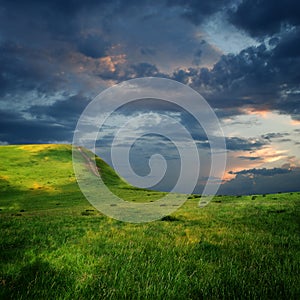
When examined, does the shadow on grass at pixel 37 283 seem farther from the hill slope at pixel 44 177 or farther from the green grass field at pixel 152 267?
the hill slope at pixel 44 177

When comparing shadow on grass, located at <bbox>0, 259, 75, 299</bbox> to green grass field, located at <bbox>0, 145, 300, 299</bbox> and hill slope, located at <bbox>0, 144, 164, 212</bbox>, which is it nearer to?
green grass field, located at <bbox>0, 145, 300, 299</bbox>

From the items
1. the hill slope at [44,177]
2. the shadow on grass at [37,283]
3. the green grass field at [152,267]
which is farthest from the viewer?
the hill slope at [44,177]

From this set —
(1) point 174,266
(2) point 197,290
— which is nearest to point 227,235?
(1) point 174,266

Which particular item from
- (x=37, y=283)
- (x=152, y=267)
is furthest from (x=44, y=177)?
(x=37, y=283)

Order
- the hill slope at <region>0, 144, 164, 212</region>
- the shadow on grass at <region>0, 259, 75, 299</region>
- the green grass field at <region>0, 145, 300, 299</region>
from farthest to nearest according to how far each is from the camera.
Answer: the hill slope at <region>0, 144, 164, 212</region> < the green grass field at <region>0, 145, 300, 299</region> < the shadow on grass at <region>0, 259, 75, 299</region>

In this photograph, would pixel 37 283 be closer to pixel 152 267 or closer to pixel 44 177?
pixel 152 267

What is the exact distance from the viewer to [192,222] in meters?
18.1

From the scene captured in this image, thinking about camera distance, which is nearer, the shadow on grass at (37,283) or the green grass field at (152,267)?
the shadow on grass at (37,283)

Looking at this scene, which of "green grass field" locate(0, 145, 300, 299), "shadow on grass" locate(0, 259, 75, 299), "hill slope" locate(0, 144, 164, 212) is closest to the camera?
Result: "shadow on grass" locate(0, 259, 75, 299)

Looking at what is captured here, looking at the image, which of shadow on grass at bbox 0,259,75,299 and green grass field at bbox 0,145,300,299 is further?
green grass field at bbox 0,145,300,299

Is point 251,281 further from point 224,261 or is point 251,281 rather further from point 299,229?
point 299,229

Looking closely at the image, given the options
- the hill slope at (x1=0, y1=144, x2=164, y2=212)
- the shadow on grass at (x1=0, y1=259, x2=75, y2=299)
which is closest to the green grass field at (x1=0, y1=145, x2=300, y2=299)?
the shadow on grass at (x1=0, y1=259, x2=75, y2=299)

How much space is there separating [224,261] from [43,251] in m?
5.88

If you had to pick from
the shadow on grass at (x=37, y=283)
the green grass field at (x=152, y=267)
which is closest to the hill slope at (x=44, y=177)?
the green grass field at (x=152, y=267)
